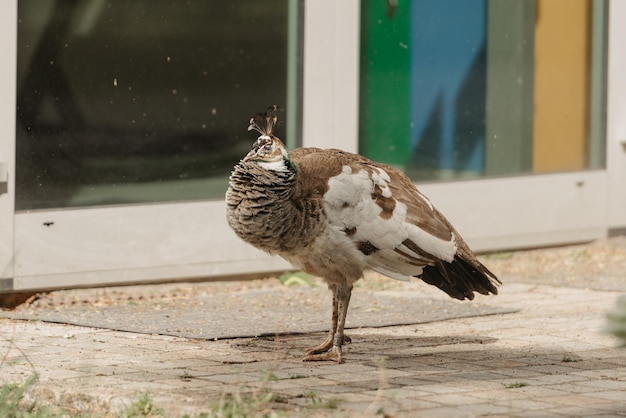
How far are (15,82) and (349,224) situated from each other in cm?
251

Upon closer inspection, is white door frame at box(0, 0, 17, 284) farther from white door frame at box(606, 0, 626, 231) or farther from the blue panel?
white door frame at box(606, 0, 626, 231)

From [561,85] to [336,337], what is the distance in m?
4.71

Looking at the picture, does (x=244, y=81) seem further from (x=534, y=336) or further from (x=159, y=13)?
(x=534, y=336)

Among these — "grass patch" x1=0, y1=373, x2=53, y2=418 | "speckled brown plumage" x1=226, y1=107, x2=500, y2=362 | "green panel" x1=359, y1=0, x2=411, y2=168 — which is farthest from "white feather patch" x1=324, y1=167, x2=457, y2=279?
"green panel" x1=359, y1=0, x2=411, y2=168

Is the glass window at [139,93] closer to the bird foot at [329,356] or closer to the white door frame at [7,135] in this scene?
the white door frame at [7,135]

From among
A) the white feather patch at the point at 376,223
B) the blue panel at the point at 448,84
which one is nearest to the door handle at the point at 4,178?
the white feather patch at the point at 376,223

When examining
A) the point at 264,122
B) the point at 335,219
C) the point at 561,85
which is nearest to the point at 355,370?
the point at 335,219

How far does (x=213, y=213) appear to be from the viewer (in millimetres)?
8312

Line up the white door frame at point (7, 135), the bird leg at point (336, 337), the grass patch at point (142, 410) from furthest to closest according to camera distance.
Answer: the white door frame at point (7, 135) < the bird leg at point (336, 337) < the grass patch at point (142, 410)

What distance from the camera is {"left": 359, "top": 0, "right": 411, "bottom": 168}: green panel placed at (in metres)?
9.04

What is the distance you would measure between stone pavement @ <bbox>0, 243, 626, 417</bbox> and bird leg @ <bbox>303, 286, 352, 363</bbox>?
70 mm

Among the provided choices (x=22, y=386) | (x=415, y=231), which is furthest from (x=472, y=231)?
(x=22, y=386)

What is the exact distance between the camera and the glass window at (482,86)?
9172mm

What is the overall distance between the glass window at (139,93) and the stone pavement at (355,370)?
47.5 inches
